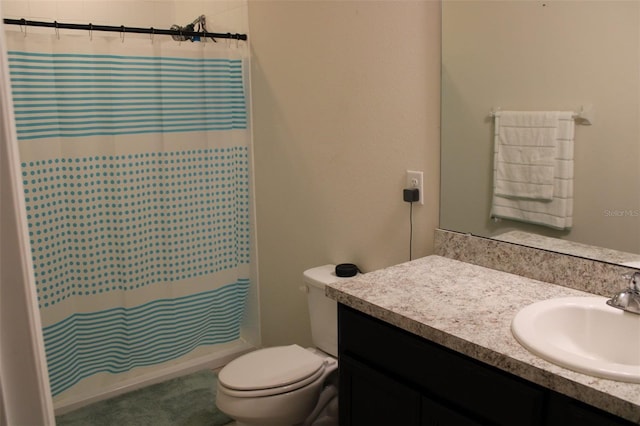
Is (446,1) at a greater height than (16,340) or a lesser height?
greater

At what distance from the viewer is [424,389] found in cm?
152

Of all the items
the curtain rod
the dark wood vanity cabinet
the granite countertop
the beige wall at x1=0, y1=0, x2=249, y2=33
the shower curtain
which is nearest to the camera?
the granite countertop

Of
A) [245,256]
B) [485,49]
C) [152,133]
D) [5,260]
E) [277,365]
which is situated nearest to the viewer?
[5,260]

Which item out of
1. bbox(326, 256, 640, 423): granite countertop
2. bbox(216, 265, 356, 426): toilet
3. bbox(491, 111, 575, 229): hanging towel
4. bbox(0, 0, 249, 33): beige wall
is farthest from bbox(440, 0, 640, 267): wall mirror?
bbox(0, 0, 249, 33): beige wall

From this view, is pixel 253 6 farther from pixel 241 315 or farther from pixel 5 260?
pixel 5 260

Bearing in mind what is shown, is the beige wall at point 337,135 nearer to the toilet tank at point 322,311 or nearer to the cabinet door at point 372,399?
the toilet tank at point 322,311

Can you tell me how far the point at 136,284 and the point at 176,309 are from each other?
26cm

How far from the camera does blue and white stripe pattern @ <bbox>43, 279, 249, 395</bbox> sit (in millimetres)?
2637

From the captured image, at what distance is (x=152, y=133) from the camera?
2.76 m

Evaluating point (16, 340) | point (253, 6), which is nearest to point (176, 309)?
point (253, 6)

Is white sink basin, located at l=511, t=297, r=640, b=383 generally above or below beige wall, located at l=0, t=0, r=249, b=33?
below

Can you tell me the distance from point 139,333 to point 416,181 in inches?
63.0

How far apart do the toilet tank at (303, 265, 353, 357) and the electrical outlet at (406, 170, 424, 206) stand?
512 mm

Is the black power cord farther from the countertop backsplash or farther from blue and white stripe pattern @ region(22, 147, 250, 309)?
blue and white stripe pattern @ region(22, 147, 250, 309)
